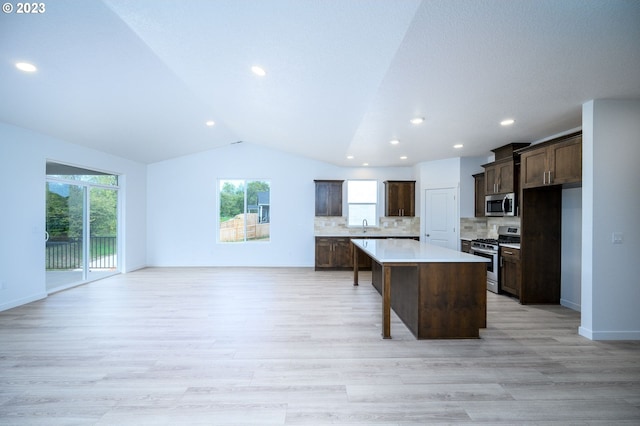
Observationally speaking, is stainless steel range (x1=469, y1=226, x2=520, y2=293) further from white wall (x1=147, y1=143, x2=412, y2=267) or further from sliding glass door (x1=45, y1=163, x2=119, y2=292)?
sliding glass door (x1=45, y1=163, x2=119, y2=292)

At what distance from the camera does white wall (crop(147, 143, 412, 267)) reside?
7.53 m

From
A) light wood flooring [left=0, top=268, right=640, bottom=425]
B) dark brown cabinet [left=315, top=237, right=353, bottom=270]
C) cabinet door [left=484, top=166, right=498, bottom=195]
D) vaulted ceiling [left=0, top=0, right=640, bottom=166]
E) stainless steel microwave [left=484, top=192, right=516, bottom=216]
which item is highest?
vaulted ceiling [left=0, top=0, right=640, bottom=166]

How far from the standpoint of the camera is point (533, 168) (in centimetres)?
411

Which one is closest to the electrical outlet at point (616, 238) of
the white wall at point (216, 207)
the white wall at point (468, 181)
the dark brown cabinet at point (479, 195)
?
the dark brown cabinet at point (479, 195)

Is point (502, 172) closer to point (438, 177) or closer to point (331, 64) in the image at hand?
point (438, 177)

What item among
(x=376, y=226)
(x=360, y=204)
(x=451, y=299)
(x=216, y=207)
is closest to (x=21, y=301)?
(x=216, y=207)

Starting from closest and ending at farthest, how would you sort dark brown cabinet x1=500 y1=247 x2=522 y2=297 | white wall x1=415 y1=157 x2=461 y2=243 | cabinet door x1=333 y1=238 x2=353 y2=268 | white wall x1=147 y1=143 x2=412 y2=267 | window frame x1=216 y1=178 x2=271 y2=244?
1. dark brown cabinet x1=500 y1=247 x2=522 y2=297
2. white wall x1=415 y1=157 x2=461 y2=243
3. cabinet door x1=333 y1=238 x2=353 y2=268
4. white wall x1=147 y1=143 x2=412 y2=267
5. window frame x1=216 y1=178 x2=271 y2=244

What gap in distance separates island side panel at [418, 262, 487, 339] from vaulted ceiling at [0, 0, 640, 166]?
1885 mm

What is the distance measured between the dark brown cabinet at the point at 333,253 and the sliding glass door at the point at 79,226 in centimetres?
469

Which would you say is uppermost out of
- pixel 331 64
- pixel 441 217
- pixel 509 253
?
pixel 331 64

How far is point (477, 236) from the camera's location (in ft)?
20.4

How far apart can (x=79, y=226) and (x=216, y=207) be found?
9.31 ft

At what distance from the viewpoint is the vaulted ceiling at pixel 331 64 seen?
1979 millimetres

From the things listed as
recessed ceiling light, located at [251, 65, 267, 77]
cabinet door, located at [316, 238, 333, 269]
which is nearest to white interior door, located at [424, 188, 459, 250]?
cabinet door, located at [316, 238, 333, 269]
